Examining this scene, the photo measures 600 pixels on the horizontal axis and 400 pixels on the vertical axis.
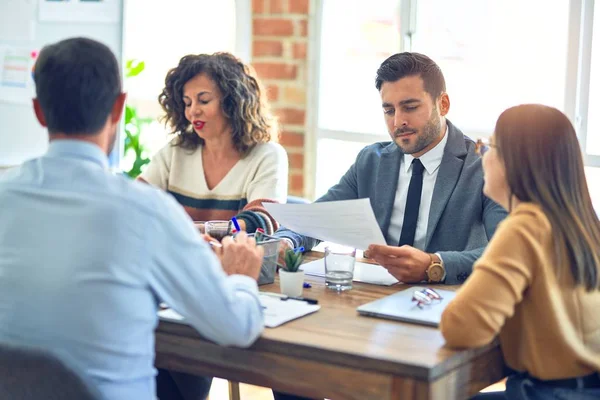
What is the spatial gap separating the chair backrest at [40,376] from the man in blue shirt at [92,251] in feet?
0.18

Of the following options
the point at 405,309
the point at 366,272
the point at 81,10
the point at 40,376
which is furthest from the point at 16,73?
the point at 40,376

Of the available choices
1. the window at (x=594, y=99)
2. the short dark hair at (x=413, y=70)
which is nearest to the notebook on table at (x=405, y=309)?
the short dark hair at (x=413, y=70)

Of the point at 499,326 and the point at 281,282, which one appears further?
the point at 281,282

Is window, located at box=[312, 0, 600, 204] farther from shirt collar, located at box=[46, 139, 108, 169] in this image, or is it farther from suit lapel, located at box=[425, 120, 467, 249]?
shirt collar, located at box=[46, 139, 108, 169]

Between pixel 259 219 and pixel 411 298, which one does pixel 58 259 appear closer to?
pixel 411 298

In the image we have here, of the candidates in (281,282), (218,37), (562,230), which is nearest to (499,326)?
(562,230)

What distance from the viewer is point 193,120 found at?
9.45ft

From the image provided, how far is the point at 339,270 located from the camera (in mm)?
2049

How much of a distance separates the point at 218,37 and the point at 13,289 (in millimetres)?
2832

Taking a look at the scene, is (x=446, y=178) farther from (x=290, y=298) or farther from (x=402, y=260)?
(x=290, y=298)

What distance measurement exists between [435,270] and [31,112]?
7.31 ft

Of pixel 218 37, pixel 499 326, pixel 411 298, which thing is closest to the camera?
pixel 499 326

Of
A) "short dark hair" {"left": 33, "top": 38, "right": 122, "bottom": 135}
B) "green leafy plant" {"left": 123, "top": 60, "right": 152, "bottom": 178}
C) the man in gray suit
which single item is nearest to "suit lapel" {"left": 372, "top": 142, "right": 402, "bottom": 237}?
the man in gray suit

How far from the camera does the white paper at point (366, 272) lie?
83.3 inches
